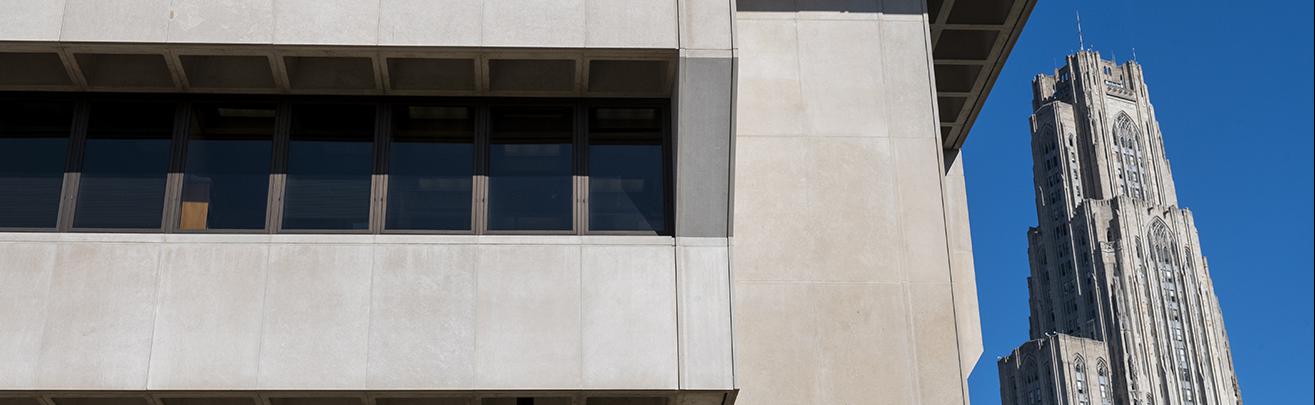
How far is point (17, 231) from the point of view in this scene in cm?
1380

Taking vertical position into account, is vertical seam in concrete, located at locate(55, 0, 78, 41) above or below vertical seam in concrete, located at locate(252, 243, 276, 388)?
above

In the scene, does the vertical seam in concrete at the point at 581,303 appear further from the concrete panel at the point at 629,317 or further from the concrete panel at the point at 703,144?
the concrete panel at the point at 703,144

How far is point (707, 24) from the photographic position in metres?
13.8

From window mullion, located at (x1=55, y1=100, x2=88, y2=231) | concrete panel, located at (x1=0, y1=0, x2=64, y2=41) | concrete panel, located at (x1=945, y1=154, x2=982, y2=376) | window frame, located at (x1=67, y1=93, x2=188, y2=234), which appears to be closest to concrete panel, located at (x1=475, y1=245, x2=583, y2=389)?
window frame, located at (x1=67, y1=93, x2=188, y2=234)

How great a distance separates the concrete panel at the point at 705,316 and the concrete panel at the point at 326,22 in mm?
3988

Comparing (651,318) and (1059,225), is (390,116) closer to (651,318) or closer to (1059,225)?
(651,318)

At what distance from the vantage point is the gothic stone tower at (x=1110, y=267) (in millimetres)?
156750

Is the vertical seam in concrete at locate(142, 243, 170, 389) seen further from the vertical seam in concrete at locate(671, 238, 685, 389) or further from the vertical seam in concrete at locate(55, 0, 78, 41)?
the vertical seam in concrete at locate(671, 238, 685, 389)

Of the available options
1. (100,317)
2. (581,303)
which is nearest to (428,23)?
(581,303)

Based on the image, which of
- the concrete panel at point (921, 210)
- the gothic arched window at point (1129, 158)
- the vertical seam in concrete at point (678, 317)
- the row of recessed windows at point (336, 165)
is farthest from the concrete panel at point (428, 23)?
the gothic arched window at point (1129, 158)

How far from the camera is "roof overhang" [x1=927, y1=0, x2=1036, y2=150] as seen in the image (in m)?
17.3

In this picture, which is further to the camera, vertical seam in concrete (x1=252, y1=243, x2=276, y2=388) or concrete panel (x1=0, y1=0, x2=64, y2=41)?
concrete panel (x1=0, y1=0, x2=64, y2=41)

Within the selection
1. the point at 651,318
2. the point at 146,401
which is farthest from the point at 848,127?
the point at 146,401

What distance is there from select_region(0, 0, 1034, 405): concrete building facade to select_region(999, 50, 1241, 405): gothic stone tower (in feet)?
481
